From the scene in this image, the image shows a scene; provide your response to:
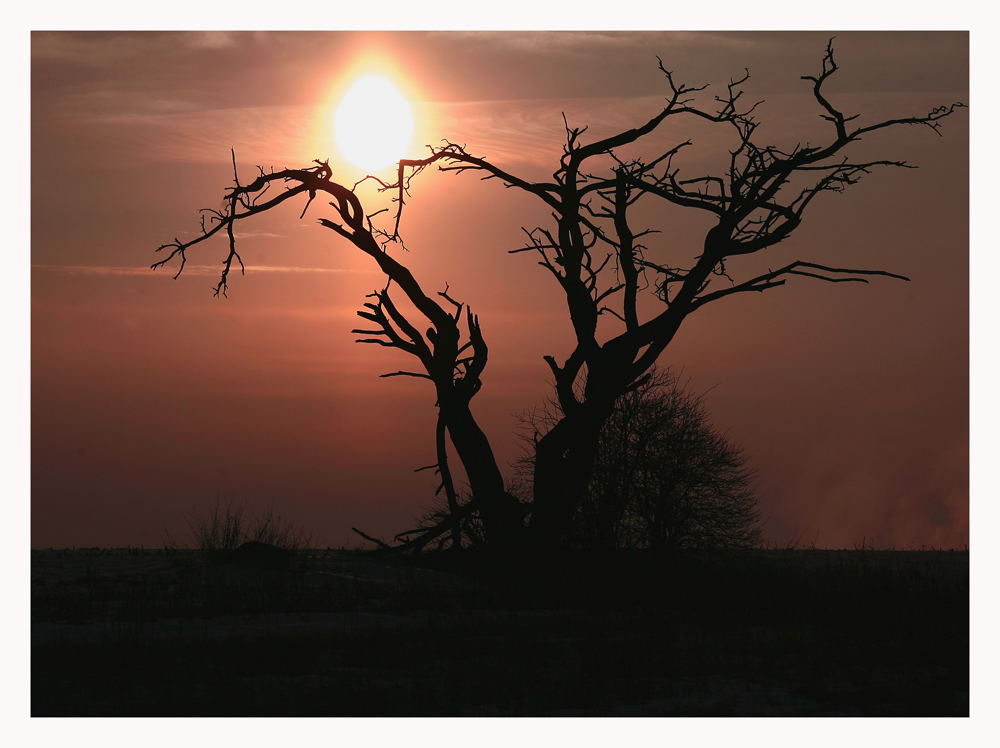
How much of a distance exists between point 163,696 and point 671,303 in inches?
452

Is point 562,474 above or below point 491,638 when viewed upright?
above

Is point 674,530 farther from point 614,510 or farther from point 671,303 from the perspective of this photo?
point 671,303

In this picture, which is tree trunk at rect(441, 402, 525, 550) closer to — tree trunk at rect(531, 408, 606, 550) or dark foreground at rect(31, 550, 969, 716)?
tree trunk at rect(531, 408, 606, 550)

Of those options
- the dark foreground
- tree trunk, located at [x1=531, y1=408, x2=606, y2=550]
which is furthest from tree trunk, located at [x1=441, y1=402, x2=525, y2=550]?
the dark foreground

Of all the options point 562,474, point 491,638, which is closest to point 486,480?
Result: point 562,474

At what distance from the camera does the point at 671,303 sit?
19609mm

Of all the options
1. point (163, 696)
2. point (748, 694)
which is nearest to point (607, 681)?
point (748, 694)

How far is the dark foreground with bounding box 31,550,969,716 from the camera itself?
1080 cm

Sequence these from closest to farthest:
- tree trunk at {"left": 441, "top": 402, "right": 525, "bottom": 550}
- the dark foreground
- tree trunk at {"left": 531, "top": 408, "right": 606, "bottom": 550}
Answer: the dark foreground < tree trunk at {"left": 531, "top": 408, "right": 606, "bottom": 550} < tree trunk at {"left": 441, "top": 402, "right": 525, "bottom": 550}

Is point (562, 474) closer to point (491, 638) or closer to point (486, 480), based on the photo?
point (486, 480)

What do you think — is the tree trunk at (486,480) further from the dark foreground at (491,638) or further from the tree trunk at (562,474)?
the dark foreground at (491,638)

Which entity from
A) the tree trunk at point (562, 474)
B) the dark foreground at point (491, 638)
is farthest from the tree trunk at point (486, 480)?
the dark foreground at point (491, 638)

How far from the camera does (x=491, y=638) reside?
1367cm

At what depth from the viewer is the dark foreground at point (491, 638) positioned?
1080 cm
